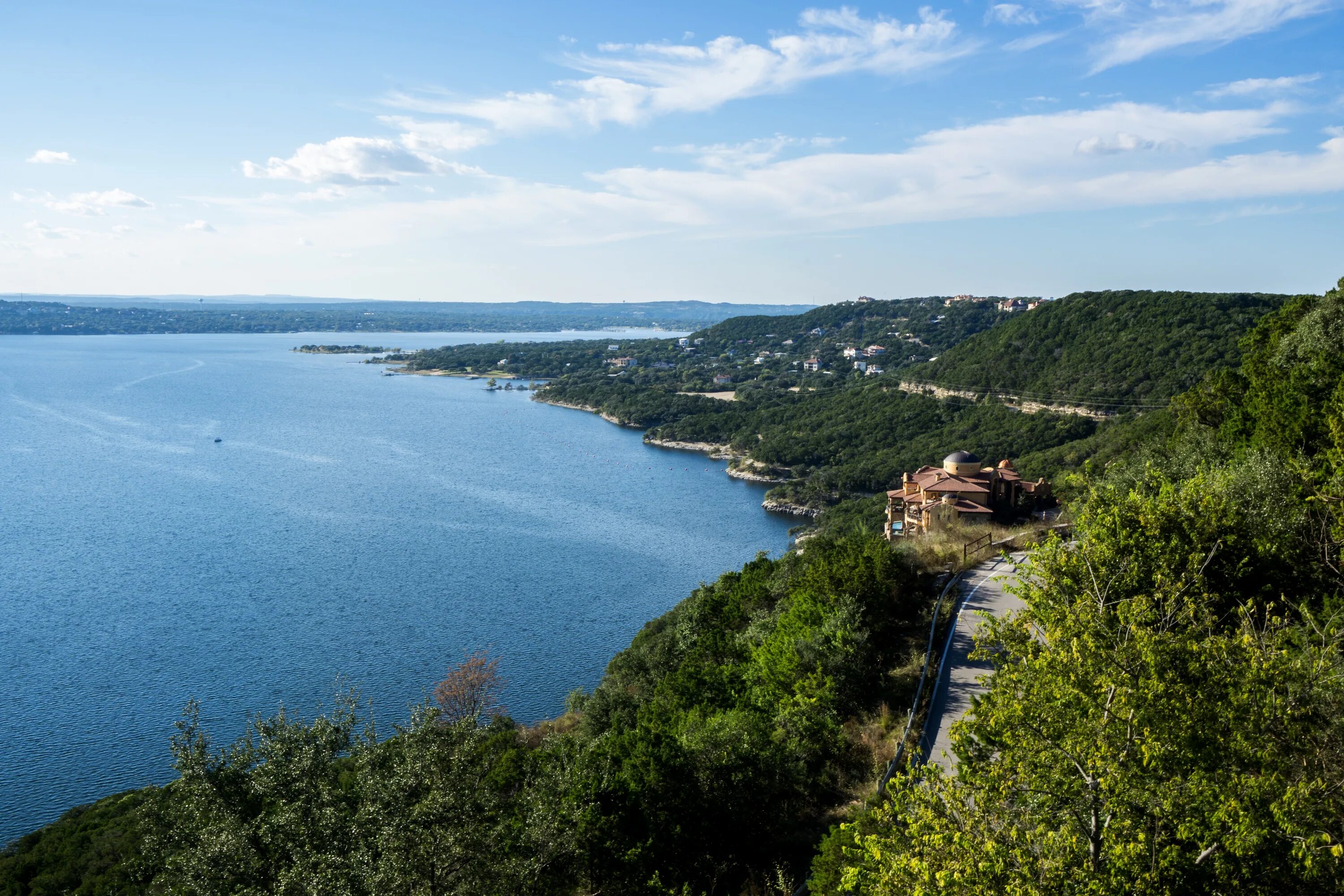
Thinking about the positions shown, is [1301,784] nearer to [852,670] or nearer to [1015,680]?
[1015,680]

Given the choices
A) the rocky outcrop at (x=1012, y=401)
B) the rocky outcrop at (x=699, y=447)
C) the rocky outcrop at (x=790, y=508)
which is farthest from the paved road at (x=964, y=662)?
the rocky outcrop at (x=699, y=447)

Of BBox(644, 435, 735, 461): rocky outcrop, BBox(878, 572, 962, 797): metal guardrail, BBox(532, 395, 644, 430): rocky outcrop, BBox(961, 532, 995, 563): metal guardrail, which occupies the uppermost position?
BBox(961, 532, 995, 563): metal guardrail

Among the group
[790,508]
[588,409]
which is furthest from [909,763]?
[588,409]

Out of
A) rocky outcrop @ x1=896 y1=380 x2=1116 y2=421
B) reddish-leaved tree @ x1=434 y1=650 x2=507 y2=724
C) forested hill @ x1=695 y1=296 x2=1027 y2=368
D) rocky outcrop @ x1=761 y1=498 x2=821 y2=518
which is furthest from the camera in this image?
forested hill @ x1=695 y1=296 x2=1027 y2=368

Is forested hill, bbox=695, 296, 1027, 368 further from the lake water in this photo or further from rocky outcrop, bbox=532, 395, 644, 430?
the lake water

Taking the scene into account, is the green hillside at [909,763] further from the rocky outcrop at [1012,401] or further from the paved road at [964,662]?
the rocky outcrop at [1012,401]

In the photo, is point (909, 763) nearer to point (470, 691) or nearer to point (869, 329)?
point (470, 691)

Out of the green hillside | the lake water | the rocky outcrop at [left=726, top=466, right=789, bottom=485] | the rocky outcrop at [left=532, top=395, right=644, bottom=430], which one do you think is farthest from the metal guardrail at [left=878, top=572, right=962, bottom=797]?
the rocky outcrop at [left=532, top=395, right=644, bottom=430]
